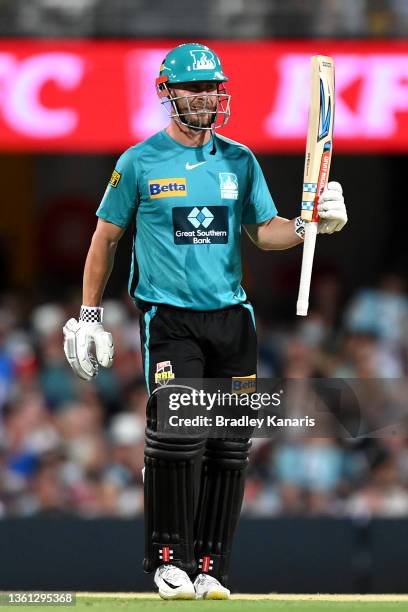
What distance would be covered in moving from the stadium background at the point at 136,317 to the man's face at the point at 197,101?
3200 millimetres

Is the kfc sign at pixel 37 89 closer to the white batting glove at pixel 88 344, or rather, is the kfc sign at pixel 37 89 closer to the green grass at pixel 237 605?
the white batting glove at pixel 88 344

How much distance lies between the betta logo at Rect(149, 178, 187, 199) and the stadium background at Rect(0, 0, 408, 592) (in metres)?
3.18

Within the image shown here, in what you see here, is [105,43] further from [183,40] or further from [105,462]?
[105,462]

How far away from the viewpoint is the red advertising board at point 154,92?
33.0 feet

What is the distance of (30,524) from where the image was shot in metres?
8.25

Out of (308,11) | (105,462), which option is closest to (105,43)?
(308,11)

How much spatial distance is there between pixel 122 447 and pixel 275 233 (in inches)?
162

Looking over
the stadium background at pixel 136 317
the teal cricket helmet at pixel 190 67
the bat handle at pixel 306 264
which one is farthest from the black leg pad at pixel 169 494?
the stadium background at pixel 136 317

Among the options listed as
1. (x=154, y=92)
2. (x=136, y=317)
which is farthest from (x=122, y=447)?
(x=154, y=92)

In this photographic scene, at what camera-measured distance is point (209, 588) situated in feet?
17.0

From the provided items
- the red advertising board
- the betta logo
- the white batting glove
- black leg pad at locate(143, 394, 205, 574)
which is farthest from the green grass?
the red advertising board

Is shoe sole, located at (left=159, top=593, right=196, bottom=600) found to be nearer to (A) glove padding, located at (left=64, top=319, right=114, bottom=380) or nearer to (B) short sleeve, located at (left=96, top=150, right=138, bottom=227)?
(A) glove padding, located at (left=64, top=319, right=114, bottom=380)

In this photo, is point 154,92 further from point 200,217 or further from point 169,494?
point 169,494

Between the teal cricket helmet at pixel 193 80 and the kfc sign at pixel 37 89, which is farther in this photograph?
the kfc sign at pixel 37 89
